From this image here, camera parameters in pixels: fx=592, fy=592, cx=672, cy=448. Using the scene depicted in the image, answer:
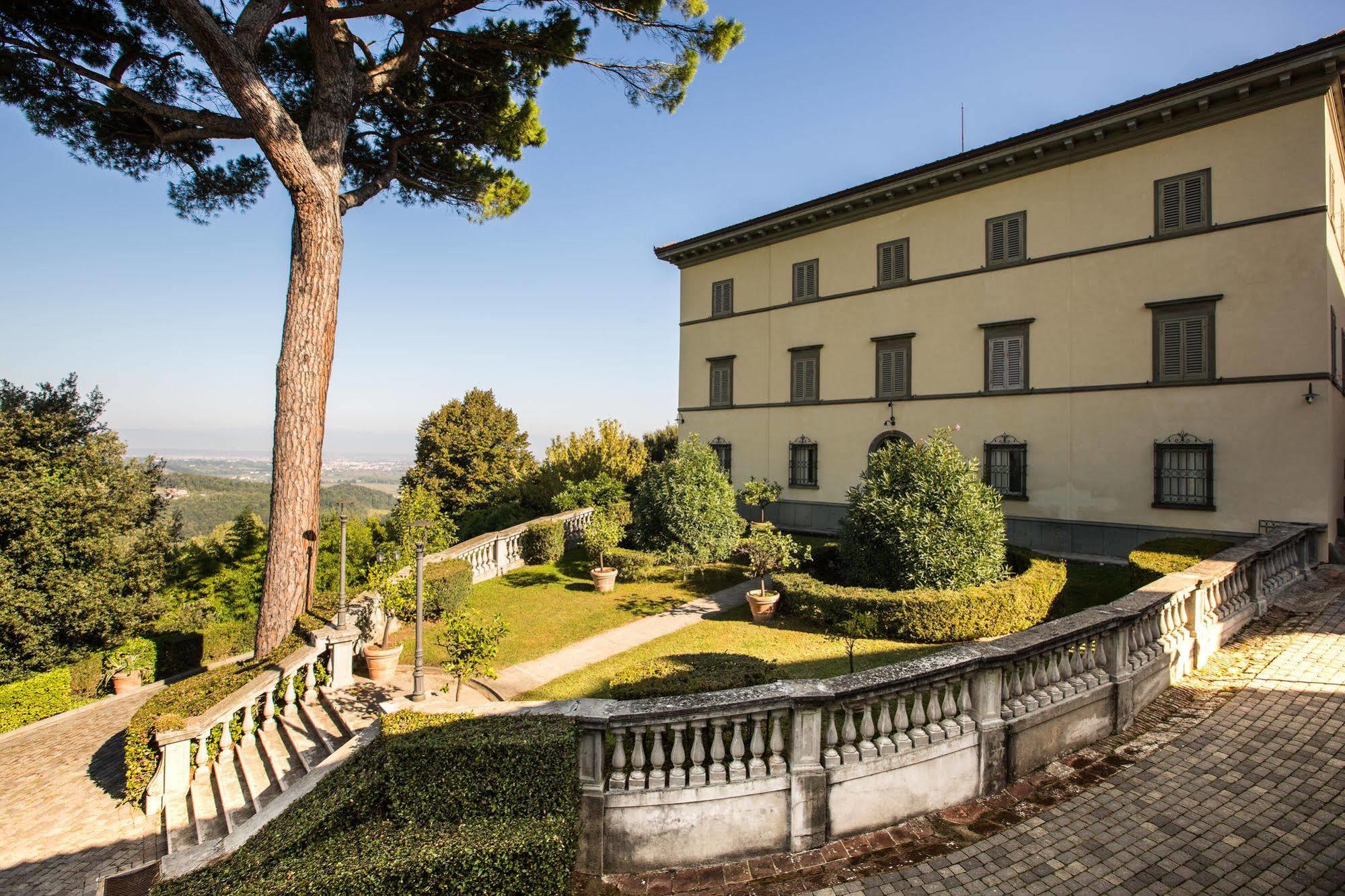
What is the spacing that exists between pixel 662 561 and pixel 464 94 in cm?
1340

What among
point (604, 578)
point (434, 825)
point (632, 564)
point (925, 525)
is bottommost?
point (604, 578)

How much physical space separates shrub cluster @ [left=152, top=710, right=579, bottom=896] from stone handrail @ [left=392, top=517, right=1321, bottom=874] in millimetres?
334

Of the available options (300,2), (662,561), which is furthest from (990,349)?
(300,2)

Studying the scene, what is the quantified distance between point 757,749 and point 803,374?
784 inches

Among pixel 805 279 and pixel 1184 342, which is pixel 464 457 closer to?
pixel 805 279

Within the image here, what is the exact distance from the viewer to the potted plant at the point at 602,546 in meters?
15.9

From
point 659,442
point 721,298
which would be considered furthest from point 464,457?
point 721,298

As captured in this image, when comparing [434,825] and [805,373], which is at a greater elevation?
[805,373]

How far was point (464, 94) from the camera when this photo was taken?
15367 mm

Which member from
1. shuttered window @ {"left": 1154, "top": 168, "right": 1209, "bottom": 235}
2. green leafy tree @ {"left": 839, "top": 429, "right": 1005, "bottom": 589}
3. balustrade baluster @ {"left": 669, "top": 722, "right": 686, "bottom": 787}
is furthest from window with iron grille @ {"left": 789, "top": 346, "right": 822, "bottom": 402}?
balustrade baluster @ {"left": 669, "top": 722, "right": 686, "bottom": 787}

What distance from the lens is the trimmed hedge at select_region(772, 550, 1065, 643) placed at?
34.2ft

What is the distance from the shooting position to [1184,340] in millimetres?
15586

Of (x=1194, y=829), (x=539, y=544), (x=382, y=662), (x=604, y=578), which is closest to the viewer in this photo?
(x=1194, y=829)

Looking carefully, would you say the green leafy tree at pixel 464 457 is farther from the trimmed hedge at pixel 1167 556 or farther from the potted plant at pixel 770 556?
the trimmed hedge at pixel 1167 556
